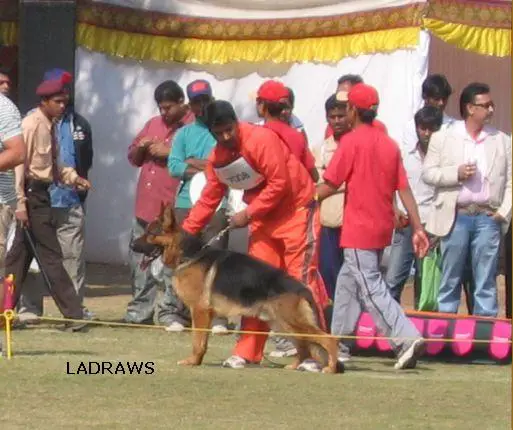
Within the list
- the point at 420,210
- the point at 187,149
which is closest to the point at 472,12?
the point at 420,210

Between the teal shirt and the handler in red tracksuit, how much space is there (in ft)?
5.32

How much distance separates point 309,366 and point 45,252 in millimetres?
2879

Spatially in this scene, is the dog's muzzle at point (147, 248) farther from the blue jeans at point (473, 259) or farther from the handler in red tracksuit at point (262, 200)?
the blue jeans at point (473, 259)

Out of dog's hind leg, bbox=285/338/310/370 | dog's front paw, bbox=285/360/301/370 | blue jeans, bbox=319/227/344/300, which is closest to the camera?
dog's hind leg, bbox=285/338/310/370

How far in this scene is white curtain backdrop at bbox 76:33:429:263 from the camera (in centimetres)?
1716

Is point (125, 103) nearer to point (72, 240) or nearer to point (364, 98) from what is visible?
point (72, 240)

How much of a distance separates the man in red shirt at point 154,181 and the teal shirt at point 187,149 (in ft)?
1.26

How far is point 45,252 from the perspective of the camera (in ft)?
44.1

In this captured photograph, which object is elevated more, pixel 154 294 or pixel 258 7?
pixel 258 7

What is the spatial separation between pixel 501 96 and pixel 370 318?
618 centimetres

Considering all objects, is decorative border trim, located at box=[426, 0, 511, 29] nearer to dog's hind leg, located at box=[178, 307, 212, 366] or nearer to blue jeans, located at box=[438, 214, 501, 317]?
blue jeans, located at box=[438, 214, 501, 317]

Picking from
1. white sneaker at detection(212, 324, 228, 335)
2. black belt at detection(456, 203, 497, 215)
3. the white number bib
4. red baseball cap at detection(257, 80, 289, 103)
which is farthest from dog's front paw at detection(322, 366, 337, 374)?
black belt at detection(456, 203, 497, 215)

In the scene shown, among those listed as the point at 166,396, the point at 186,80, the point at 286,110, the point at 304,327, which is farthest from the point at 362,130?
the point at 186,80

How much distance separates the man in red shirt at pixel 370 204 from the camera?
11.7 meters
